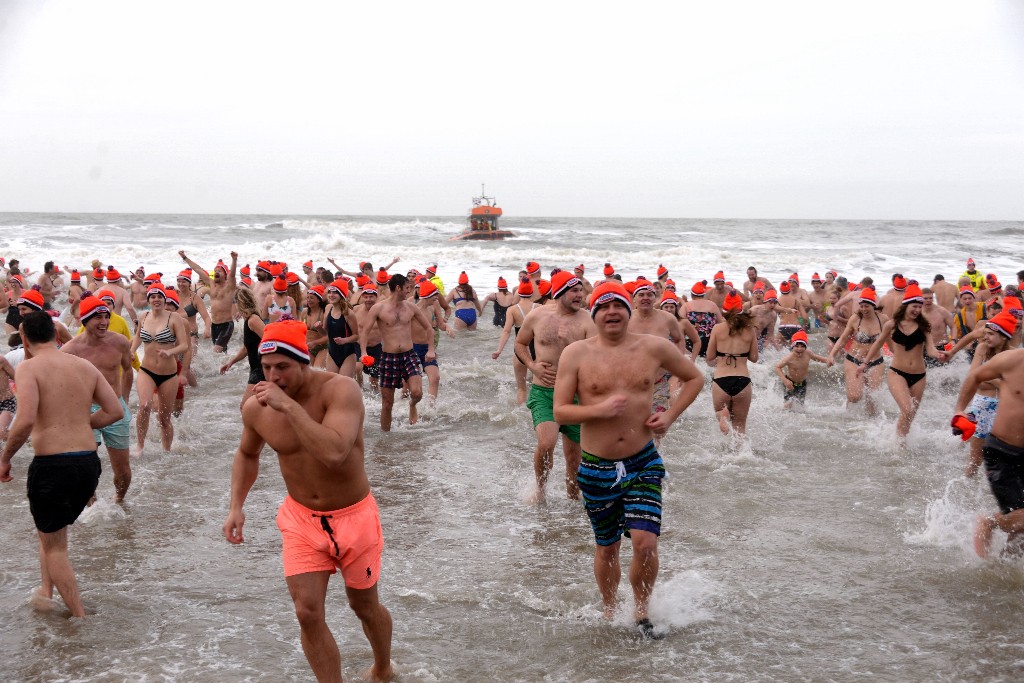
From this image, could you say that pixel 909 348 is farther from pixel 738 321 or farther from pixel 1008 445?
pixel 1008 445

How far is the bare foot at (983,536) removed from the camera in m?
5.55

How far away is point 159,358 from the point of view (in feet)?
26.4

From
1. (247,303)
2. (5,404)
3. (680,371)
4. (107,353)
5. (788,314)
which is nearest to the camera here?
(680,371)

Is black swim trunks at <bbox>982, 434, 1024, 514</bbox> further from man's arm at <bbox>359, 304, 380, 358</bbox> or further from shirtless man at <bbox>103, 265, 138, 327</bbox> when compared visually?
shirtless man at <bbox>103, 265, 138, 327</bbox>

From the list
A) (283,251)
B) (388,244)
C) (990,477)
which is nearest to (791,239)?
(388,244)

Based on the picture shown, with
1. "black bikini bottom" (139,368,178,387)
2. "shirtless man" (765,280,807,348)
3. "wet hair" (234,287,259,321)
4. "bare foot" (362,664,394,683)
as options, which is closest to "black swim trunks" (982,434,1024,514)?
"bare foot" (362,664,394,683)

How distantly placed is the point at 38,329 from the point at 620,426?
3262mm

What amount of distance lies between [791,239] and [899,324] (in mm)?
51942

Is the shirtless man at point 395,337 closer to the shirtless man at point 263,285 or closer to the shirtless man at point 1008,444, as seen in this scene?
the shirtless man at point 263,285

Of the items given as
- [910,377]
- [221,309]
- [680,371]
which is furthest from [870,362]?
[221,309]

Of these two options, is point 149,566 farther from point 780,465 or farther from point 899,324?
point 899,324

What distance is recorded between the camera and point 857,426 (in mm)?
9914

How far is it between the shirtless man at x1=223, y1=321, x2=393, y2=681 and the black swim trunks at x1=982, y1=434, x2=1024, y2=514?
157 inches

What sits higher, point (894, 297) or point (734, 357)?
point (894, 297)
